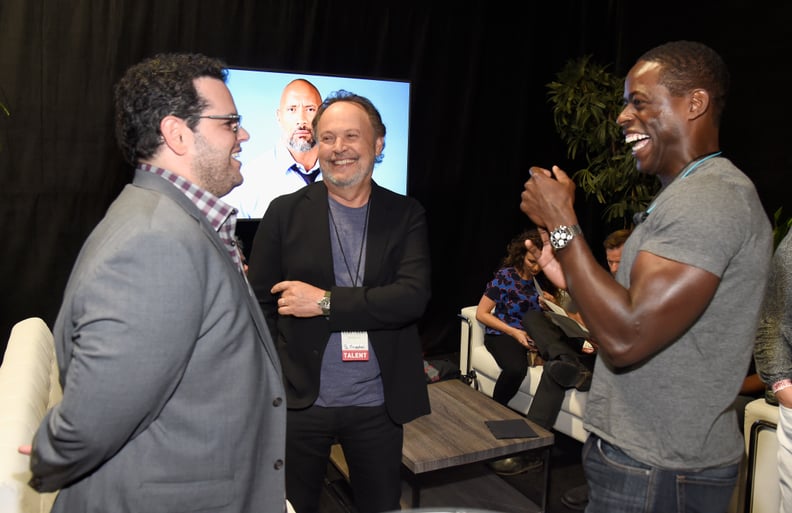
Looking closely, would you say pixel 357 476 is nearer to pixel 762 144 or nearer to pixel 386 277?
pixel 386 277

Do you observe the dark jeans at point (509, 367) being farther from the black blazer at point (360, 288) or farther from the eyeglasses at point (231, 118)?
the eyeglasses at point (231, 118)

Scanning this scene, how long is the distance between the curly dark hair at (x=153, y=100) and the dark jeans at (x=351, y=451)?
1.01 meters

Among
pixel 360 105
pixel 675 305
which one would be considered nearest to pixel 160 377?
pixel 675 305

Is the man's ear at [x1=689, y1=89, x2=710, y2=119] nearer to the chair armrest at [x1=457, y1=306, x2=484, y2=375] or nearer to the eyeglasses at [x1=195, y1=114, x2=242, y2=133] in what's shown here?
the eyeglasses at [x1=195, y1=114, x2=242, y2=133]

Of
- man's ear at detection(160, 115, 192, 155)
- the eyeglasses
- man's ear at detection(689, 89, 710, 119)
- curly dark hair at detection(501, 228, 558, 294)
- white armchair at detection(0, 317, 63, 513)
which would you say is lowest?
white armchair at detection(0, 317, 63, 513)

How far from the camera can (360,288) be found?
194cm

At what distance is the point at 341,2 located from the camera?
5109 millimetres

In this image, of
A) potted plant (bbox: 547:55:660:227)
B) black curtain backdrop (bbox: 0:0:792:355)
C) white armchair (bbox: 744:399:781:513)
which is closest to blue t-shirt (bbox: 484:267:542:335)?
potted plant (bbox: 547:55:660:227)

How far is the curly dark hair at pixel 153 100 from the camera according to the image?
1.24 meters

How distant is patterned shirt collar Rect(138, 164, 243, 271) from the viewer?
1.26m

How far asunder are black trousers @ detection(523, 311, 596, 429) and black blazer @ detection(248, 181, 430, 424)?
5.98 ft

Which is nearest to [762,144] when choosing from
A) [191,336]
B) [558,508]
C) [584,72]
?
[584,72]

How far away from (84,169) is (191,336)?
3843 mm

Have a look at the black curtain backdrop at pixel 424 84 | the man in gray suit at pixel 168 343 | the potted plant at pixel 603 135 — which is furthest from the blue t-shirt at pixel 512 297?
the man in gray suit at pixel 168 343
